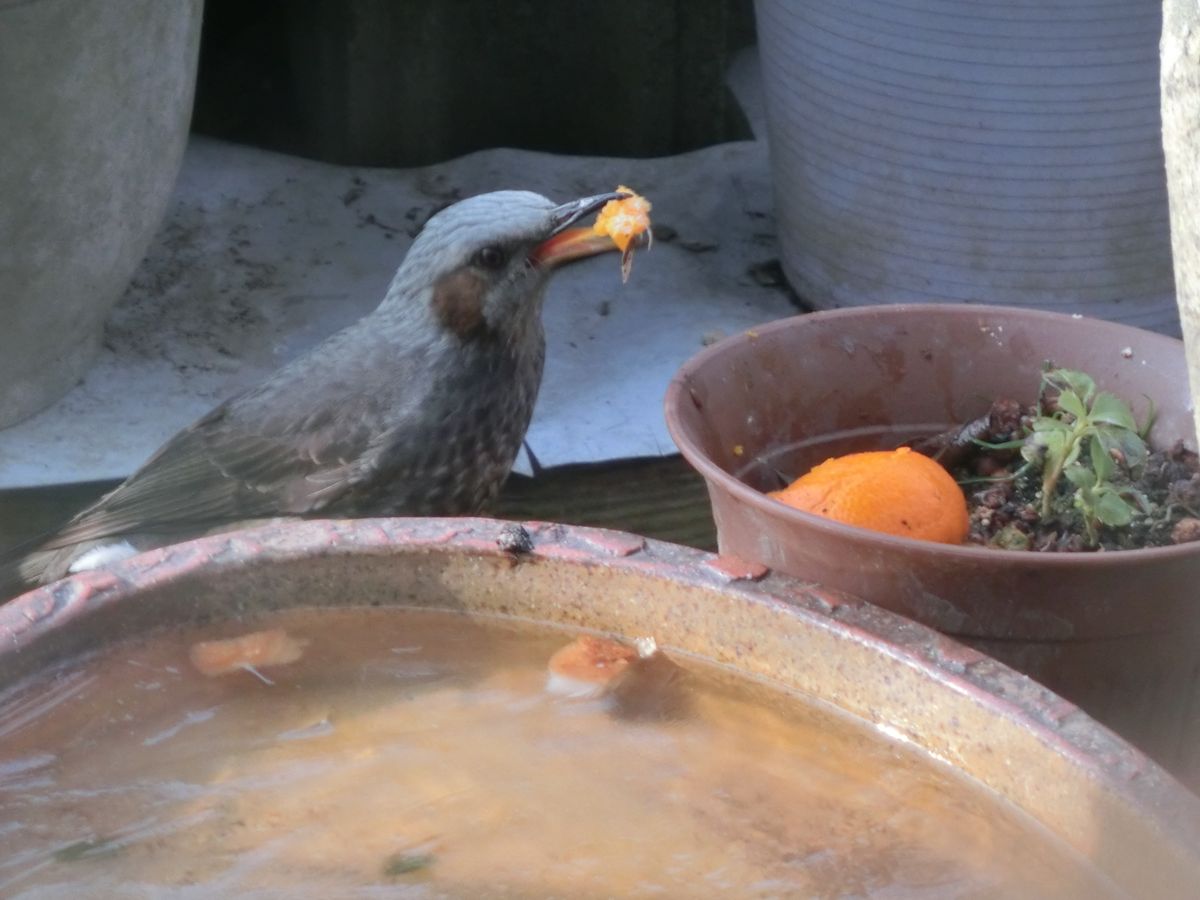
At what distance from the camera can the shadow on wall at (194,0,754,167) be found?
546 cm

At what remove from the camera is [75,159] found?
3680 mm

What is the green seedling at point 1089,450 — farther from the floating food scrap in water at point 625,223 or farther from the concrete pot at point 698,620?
the floating food scrap in water at point 625,223

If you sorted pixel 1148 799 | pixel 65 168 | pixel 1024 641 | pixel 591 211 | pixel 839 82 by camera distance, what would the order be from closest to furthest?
pixel 1148 799 < pixel 1024 641 < pixel 591 211 < pixel 65 168 < pixel 839 82

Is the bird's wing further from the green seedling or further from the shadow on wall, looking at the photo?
the shadow on wall

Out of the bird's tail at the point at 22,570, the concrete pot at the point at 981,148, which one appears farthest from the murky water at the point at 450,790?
the concrete pot at the point at 981,148

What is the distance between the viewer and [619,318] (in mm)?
4629

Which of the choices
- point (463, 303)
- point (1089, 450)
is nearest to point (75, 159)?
point (463, 303)

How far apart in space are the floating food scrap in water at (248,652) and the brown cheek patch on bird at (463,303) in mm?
1249

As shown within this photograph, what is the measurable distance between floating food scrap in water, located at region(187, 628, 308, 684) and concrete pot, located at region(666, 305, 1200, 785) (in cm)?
62

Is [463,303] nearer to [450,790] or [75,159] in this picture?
[75,159]

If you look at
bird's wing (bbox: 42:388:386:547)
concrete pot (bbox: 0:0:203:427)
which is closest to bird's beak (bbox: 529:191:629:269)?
bird's wing (bbox: 42:388:386:547)

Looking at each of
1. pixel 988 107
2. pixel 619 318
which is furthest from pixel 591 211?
pixel 619 318

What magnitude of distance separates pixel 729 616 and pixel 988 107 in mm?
2259

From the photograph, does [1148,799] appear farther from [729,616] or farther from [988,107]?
[988,107]
